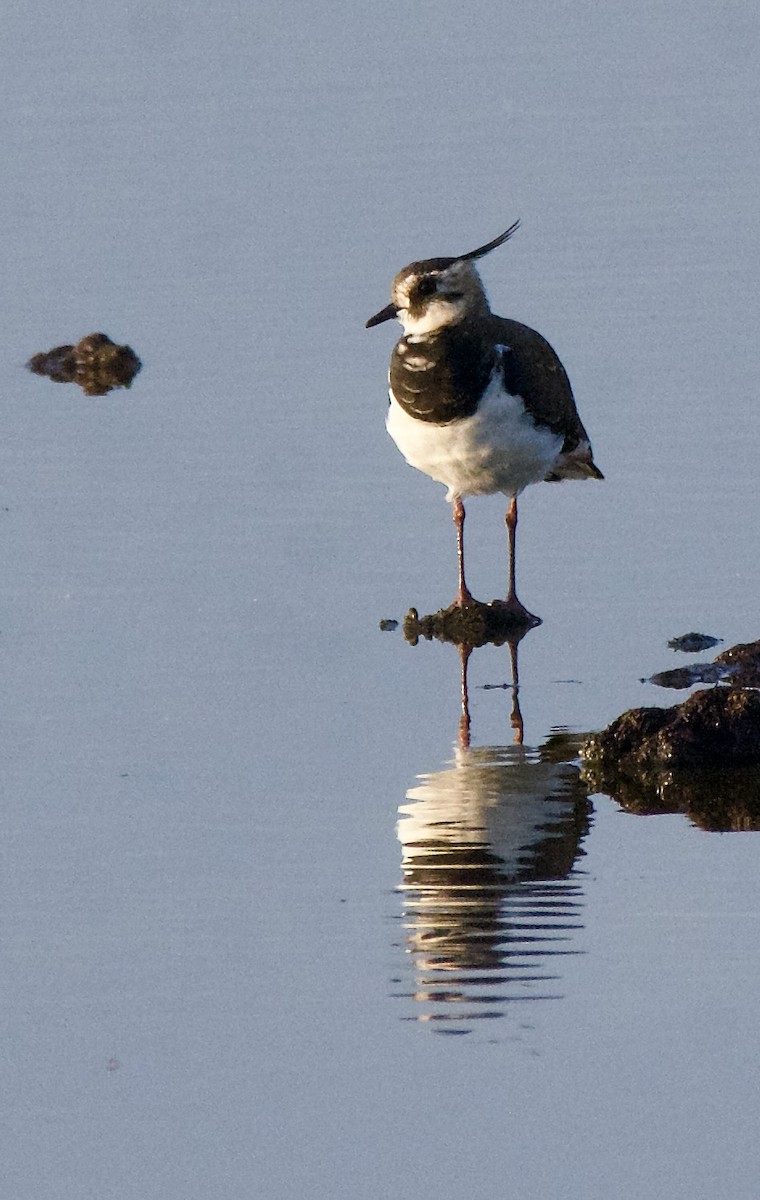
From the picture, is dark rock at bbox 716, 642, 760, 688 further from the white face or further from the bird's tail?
the white face

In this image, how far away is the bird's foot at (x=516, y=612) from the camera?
36.8 feet

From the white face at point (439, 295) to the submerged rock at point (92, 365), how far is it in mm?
3443

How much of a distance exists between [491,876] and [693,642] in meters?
2.50

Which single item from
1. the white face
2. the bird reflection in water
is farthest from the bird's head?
the bird reflection in water

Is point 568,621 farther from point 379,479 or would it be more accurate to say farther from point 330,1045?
point 330,1045

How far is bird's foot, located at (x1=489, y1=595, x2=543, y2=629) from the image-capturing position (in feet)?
36.8

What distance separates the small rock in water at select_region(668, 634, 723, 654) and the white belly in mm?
1145

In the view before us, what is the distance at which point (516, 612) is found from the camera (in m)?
11.2

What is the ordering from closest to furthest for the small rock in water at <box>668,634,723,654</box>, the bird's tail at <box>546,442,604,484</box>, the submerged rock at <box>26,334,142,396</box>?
the small rock in water at <box>668,634,723,654</box> → the bird's tail at <box>546,442,604,484</box> → the submerged rock at <box>26,334,142,396</box>

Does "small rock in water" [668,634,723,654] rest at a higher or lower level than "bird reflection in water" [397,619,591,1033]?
higher

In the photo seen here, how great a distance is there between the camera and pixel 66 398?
47.4ft

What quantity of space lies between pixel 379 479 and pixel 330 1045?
5.70 meters

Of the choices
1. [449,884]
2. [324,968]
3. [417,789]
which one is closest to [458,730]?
[417,789]

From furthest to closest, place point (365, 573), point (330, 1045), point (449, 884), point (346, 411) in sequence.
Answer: point (346, 411) → point (365, 573) → point (449, 884) → point (330, 1045)
